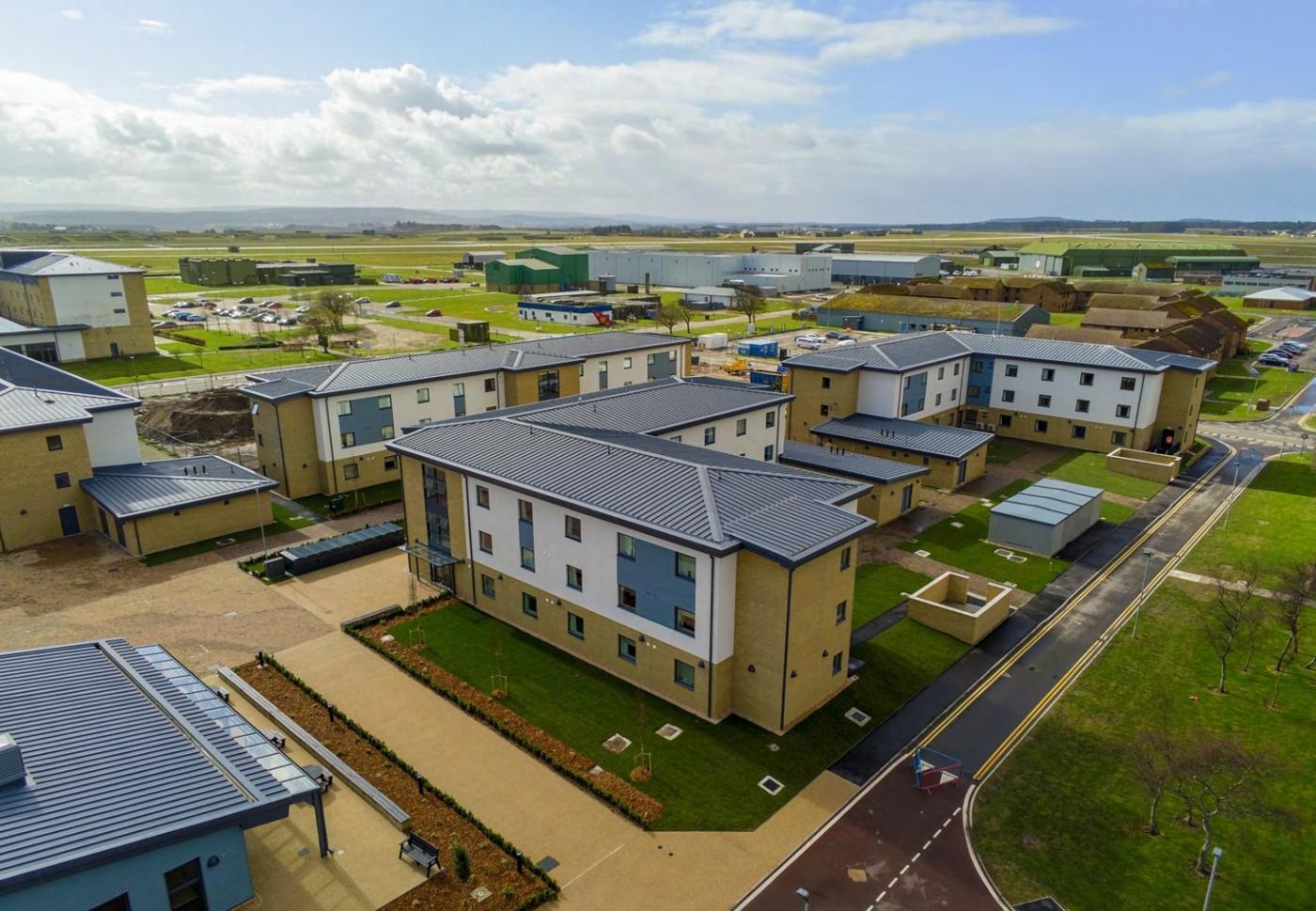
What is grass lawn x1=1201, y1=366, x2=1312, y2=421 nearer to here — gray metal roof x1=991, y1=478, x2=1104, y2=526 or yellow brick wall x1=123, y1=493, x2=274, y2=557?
gray metal roof x1=991, y1=478, x2=1104, y2=526

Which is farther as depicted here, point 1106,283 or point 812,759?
point 1106,283

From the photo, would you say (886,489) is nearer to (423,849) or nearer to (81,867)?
(423,849)

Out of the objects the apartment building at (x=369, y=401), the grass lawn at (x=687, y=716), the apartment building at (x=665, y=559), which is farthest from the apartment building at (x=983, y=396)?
the apartment building at (x=665, y=559)

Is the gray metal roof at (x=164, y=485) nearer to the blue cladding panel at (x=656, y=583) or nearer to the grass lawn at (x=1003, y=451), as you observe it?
the blue cladding panel at (x=656, y=583)

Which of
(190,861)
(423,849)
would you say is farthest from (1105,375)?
(190,861)

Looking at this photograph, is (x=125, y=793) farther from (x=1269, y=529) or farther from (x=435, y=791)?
(x=1269, y=529)
